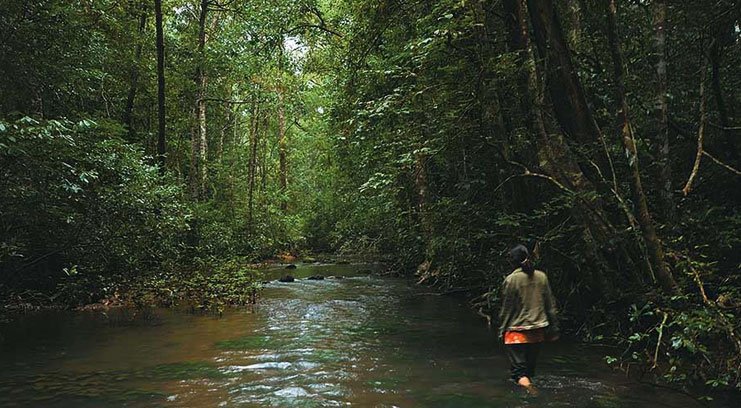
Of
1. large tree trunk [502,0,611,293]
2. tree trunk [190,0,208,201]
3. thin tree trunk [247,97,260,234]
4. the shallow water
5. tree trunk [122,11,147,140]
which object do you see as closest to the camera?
the shallow water

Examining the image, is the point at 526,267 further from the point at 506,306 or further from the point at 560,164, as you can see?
the point at 560,164

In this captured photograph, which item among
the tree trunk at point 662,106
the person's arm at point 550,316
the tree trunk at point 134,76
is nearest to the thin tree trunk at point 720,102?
the tree trunk at point 662,106

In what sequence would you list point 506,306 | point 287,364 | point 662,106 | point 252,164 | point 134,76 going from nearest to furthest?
point 506,306 → point 662,106 → point 287,364 → point 134,76 → point 252,164

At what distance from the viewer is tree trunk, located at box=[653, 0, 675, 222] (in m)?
7.16

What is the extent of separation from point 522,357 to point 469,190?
5795mm

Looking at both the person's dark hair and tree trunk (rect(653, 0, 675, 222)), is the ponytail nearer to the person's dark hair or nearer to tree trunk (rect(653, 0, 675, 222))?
the person's dark hair

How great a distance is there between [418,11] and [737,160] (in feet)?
23.8

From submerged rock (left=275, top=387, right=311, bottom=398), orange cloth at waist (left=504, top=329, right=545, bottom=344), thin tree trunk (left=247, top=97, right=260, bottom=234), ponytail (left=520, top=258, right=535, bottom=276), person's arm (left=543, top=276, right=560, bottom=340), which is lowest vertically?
submerged rock (left=275, top=387, right=311, bottom=398)

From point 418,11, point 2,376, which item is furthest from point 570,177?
point 2,376

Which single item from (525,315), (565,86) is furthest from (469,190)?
(525,315)

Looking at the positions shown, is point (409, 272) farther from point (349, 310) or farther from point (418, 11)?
point (418, 11)

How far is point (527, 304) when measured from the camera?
6609mm

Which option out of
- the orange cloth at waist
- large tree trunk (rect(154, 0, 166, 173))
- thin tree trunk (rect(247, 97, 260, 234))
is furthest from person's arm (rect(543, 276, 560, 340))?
thin tree trunk (rect(247, 97, 260, 234))

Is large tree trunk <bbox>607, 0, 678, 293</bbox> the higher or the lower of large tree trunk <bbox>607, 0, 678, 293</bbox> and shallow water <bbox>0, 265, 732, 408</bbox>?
the higher
